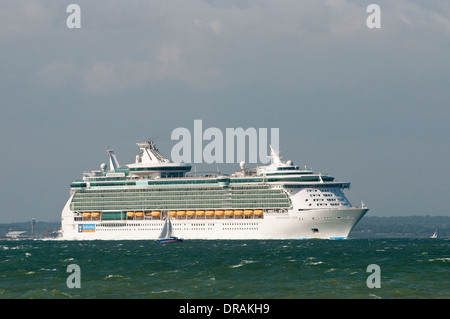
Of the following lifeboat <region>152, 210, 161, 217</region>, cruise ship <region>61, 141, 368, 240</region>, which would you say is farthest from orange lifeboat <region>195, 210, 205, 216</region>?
lifeboat <region>152, 210, 161, 217</region>

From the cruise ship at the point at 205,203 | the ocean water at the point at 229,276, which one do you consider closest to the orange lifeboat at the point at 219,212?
the cruise ship at the point at 205,203

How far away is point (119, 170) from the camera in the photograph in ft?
579

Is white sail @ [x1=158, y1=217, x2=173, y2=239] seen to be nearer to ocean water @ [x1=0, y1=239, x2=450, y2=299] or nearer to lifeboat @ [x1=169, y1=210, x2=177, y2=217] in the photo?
lifeboat @ [x1=169, y1=210, x2=177, y2=217]

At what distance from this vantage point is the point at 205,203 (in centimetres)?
16250

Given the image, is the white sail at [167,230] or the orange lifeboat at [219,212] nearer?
the orange lifeboat at [219,212]

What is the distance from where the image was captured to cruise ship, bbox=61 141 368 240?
15300 cm

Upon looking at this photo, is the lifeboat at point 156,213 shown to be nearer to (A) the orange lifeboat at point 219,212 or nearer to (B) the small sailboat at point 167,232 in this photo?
(B) the small sailboat at point 167,232

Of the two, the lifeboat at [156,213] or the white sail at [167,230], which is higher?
the lifeboat at [156,213]

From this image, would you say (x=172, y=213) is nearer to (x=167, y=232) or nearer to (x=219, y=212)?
(x=167, y=232)

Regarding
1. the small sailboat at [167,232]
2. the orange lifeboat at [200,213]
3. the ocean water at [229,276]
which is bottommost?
the ocean water at [229,276]

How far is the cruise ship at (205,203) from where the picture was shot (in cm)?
15300

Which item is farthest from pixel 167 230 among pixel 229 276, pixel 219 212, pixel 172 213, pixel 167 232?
pixel 229 276

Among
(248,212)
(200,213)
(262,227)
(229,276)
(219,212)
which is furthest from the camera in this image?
(200,213)
